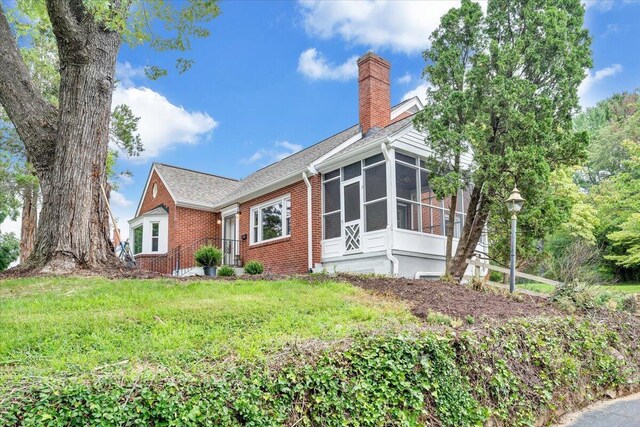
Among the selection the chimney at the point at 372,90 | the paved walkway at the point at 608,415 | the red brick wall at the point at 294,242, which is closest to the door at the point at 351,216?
the red brick wall at the point at 294,242

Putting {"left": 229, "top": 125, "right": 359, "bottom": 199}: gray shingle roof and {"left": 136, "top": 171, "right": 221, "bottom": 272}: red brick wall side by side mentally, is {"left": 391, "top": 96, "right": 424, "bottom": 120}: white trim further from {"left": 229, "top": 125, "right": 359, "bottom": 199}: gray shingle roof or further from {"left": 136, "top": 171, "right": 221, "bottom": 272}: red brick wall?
{"left": 136, "top": 171, "right": 221, "bottom": 272}: red brick wall

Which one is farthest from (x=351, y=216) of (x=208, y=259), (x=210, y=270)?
(x=210, y=270)

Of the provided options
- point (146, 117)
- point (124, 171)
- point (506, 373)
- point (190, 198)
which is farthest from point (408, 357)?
point (124, 171)

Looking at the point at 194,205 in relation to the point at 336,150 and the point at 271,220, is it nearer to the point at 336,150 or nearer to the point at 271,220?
the point at 271,220

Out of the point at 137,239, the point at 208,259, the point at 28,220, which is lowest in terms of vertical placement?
the point at 208,259

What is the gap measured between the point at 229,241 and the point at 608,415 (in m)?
13.7

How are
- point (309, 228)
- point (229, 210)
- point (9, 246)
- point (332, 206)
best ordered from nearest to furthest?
point (332, 206) → point (309, 228) → point (229, 210) → point (9, 246)

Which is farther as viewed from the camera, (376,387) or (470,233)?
(470,233)

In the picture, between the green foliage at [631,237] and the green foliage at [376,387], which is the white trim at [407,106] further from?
the green foliage at [376,387]

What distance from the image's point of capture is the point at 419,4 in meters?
11.1

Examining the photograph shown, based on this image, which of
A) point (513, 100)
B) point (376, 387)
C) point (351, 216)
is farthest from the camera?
point (351, 216)

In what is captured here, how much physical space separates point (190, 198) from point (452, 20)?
11537mm

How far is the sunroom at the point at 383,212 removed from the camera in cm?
A: 1110

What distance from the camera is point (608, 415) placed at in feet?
17.8
